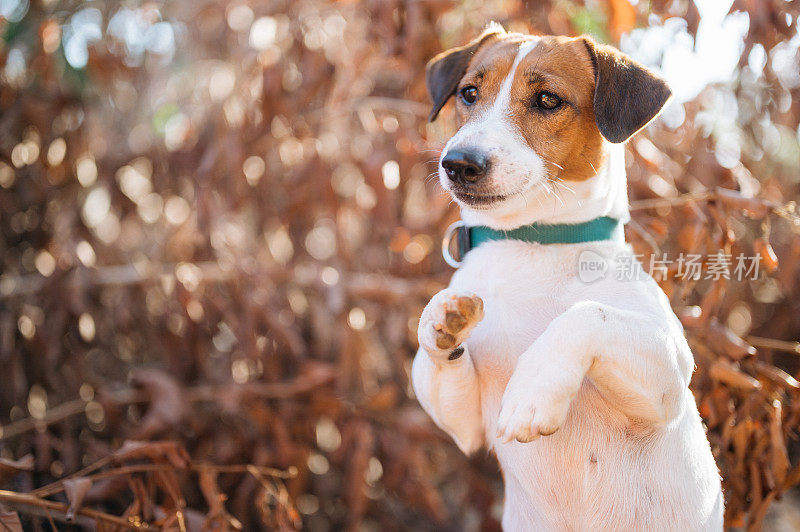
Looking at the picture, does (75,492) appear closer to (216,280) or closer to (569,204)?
(216,280)

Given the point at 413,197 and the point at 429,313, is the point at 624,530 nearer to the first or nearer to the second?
the point at 429,313

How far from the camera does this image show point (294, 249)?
11.5 ft

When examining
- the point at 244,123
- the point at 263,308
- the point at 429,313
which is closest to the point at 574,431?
the point at 429,313

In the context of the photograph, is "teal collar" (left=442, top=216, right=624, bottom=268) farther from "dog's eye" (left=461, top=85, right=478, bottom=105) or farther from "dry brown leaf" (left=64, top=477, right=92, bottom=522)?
"dry brown leaf" (left=64, top=477, right=92, bottom=522)

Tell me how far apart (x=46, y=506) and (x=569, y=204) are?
6.10 feet

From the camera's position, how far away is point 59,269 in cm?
293

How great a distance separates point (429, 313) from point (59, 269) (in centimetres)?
223

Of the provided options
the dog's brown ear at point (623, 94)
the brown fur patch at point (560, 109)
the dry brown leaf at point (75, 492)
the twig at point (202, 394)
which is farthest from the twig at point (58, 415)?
the dog's brown ear at point (623, 94)

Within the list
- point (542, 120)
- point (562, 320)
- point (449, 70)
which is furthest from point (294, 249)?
point (562, 320)

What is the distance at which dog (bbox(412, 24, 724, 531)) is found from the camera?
137 cm

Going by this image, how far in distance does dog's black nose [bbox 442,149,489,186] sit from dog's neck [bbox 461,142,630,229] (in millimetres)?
125

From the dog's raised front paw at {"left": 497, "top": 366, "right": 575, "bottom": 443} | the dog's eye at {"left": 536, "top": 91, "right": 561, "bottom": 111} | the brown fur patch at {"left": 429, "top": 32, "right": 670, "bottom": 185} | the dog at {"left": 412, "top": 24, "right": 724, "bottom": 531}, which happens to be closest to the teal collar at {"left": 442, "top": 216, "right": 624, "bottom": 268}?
the dog at {"left": 412, "top": 24, "right": 724, "bottom": 531}

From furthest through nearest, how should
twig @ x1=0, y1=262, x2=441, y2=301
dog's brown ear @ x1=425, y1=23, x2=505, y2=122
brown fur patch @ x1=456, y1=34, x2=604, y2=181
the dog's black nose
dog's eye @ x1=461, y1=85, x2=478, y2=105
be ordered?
twig @ x1=0, y1=262, x2=441, y2=301 < dog's brown ear @ x1=425, y1=23, x2=505, y2=122 < dog's eye @ x1=461, y1=85, x2=478, y2=105 < brown fur patch @ x1=456, y1=34, x2=604, y2=181 < the dog's black nose

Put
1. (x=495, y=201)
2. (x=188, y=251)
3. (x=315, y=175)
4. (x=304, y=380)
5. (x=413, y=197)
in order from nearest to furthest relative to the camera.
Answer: (x=495, y=201), (x=304, y=380), (x=315, y=175), (x=188, y=251), (x=413, y=197)
